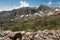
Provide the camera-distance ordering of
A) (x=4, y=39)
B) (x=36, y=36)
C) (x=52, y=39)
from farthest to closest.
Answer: (x=4, y=39), (x=36, y=36), (x=52, y=39)

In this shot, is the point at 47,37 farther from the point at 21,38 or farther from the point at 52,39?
the point at 21,38

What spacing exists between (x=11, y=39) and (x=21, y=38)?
1012 centimetres

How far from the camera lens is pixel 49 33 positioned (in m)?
140

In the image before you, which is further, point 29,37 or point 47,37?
point 29,37

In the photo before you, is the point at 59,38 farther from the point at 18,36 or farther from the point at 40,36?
the point at 18,36

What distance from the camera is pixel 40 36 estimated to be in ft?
449

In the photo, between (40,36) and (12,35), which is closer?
(40,36)

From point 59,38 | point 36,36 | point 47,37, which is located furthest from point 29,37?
point 59,38

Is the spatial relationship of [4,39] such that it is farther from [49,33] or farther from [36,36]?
[49,33]

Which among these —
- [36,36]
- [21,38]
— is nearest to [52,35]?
[36,36]

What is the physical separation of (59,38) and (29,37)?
2863 centimetres

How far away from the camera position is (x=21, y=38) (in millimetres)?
152125

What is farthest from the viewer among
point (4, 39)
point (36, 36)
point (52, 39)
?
point (4, 39)

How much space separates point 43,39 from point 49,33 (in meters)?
9.63
